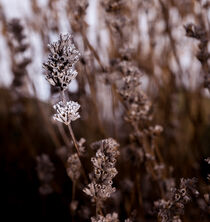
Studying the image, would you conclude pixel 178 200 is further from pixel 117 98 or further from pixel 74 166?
pixel 117 98

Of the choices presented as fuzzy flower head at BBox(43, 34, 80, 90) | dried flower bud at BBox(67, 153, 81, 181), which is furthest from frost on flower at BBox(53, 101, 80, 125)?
dried flower bud at BBox(67, 153, 81, 181)

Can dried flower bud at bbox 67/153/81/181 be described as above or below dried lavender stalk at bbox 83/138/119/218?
below

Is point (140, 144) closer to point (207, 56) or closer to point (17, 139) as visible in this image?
point (207, 56)

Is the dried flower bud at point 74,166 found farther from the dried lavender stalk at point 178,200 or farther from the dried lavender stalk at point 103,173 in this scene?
the dried lavender stalk at point 178,200

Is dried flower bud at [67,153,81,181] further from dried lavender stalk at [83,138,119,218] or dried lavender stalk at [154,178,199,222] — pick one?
dried lavender stalk at [154,178,199,222]

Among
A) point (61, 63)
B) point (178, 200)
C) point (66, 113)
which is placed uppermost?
point (61, 63)

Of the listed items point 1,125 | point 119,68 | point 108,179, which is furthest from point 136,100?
point 1,125

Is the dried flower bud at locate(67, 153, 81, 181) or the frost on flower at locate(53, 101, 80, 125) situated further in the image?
the dried flower bud at locate(67, 153, 81, 181)

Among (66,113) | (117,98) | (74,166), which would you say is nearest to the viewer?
(66,113)

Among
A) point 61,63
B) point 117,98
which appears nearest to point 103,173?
point 61,63
